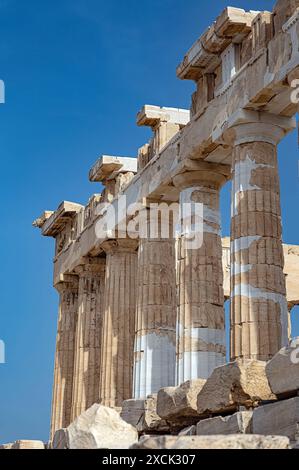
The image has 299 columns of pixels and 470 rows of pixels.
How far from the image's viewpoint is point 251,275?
57.5ft

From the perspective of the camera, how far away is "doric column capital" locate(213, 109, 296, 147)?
1850 cm

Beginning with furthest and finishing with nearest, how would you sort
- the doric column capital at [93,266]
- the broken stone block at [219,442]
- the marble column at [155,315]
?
the doric column capital at [93,266] → the marble column at [155,315] → the broken stone block at [219,442]

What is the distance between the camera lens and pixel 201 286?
797 inches

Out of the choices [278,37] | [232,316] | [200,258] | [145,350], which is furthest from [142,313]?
[278,37]

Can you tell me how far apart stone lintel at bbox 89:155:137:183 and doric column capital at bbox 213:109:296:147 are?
8.62 meters

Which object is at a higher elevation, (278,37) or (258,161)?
(278,37)

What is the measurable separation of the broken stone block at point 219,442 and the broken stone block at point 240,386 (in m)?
3.65

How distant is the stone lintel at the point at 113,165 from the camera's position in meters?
27.2

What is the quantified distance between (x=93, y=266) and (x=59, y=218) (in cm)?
335

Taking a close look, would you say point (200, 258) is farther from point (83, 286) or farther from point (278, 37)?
point (83, 286)

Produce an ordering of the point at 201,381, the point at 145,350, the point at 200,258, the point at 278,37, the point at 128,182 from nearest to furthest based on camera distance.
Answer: the point at 201,381, the point at 278,37, the point at 200,258, the point at 145,350, the point at 128,182

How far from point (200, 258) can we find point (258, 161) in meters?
3.33

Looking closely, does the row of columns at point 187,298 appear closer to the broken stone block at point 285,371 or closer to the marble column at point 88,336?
the marble column at point 88,336

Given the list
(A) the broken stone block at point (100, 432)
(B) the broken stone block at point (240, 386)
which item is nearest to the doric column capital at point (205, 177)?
(B) the broken stone block at point (240, 386)
